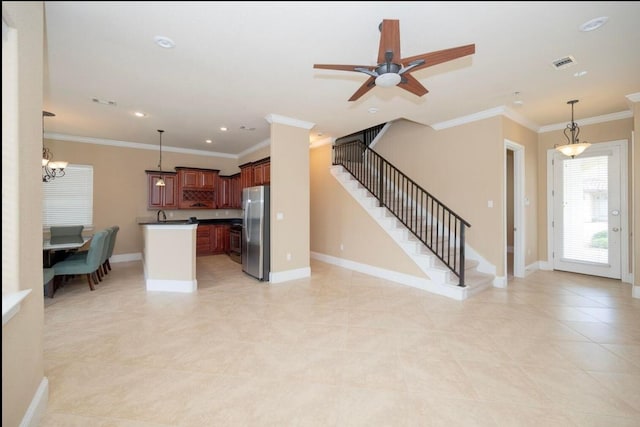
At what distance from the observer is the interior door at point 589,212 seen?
492 centimetres

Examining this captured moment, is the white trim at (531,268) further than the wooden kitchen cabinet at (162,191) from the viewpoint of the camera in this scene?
No

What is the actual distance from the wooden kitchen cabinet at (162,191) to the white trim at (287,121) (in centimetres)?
383

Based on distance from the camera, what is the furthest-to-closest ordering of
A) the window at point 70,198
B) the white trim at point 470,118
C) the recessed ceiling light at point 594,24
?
the window at point 70,198 → the white trim at point 470,118 → the recessed ceiling light at point 594,24

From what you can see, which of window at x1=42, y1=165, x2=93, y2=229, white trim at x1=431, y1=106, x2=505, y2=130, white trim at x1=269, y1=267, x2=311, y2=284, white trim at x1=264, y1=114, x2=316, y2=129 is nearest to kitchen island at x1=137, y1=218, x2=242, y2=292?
white trim at x1=269, y1=267, x2=311, y2=284

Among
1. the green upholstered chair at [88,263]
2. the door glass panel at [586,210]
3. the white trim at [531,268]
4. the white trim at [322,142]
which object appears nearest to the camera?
the green upholstered chair at [88,263]

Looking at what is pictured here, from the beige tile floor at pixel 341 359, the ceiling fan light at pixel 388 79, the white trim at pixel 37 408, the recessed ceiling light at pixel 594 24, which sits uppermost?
the recessed ceiling light at pixel 594 24

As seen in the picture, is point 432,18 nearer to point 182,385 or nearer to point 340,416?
point 340,416

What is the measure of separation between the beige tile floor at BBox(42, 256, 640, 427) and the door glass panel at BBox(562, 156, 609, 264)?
1283 millimetres

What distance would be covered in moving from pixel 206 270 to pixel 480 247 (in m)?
5.42

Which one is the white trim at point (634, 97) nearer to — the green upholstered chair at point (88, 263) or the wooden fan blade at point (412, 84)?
the wooden fan blade at point (412, 84)

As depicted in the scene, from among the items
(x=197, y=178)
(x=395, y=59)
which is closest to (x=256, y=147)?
(x=197, y=178)

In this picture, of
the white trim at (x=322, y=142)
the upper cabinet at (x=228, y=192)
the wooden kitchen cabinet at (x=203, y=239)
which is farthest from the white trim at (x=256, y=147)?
the wooden kitchen cabinet at (x=203, y=239)

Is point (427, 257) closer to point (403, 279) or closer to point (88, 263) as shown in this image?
point (403, 279)

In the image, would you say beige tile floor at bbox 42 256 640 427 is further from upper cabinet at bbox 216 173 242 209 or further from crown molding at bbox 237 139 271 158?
upper cabinet at bbox 216 173 242 209
